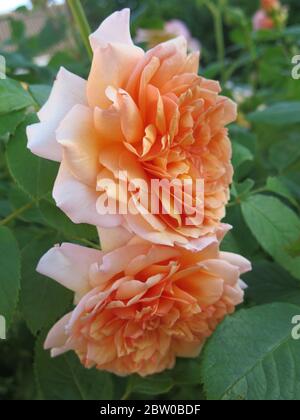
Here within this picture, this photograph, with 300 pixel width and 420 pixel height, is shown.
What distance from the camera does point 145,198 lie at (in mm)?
488

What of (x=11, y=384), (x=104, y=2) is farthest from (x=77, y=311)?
(x=104, y=2)

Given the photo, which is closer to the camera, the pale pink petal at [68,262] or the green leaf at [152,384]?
the pale pink petal at [68,262]

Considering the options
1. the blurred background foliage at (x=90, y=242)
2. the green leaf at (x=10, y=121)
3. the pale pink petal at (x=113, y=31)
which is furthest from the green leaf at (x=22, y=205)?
the pale pink petal at (x=113, y=31)

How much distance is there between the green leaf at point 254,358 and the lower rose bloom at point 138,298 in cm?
3

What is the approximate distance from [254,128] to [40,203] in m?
0.70

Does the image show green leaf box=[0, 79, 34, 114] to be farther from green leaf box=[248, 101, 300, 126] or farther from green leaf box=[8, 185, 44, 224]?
green leaf box=[248, 101, 300, 126]

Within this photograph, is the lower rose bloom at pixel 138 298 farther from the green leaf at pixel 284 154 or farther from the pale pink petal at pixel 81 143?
the green leaf at pixel 284 154

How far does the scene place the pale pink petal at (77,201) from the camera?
47 cm

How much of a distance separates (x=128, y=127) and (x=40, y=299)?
0.76 feet

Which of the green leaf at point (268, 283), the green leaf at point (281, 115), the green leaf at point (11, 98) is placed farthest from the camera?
the green leaf at point (281, 115)

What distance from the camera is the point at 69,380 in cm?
71

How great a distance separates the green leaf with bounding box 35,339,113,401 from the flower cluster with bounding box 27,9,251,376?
15cm

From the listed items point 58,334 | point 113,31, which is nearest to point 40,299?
point 58,334
